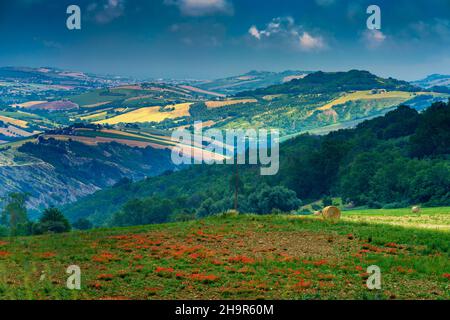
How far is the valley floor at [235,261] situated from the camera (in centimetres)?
2248

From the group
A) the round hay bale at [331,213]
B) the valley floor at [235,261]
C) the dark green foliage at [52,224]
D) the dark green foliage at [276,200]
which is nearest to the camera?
the valley floor at [235,261]

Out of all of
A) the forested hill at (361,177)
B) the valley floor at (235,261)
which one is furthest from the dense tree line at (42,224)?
the valley floor at (235,261)

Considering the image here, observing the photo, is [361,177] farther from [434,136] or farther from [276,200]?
[434,136]

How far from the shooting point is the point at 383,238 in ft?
117

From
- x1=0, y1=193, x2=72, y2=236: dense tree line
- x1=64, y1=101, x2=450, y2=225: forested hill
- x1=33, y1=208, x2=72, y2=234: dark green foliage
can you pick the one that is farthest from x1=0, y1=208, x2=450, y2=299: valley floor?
x1=0, y1=193, x2=72, y2=236: dense tree line

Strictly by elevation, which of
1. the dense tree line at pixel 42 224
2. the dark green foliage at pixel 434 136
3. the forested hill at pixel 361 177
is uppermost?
the dark green foliage at pixel 434 136

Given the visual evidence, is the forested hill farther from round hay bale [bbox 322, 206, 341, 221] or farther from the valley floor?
the valley floor

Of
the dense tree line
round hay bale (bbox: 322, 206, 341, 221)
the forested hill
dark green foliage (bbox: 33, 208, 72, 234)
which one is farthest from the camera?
the forested hill

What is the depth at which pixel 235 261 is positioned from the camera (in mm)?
28922

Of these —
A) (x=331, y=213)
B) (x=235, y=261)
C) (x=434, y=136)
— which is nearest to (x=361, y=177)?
(x=434, y=136)

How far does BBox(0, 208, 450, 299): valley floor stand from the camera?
22484mm

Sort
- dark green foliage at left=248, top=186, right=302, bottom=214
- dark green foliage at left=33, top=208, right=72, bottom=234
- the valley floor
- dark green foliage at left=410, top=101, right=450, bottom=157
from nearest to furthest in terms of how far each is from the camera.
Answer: the valley floor
dark green foliage at left=33, top=208, right=72, bottom=234
dark green foliage at left=248, top=186, right=302, bottom=214
dark green foliage at left=410, top=101, right=450, bottom=157

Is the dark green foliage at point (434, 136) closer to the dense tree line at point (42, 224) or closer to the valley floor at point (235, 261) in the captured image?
the dense tree line at point (42, 224)

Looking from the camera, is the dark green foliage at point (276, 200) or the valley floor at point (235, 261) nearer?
the valley floor at point (235, 261)
